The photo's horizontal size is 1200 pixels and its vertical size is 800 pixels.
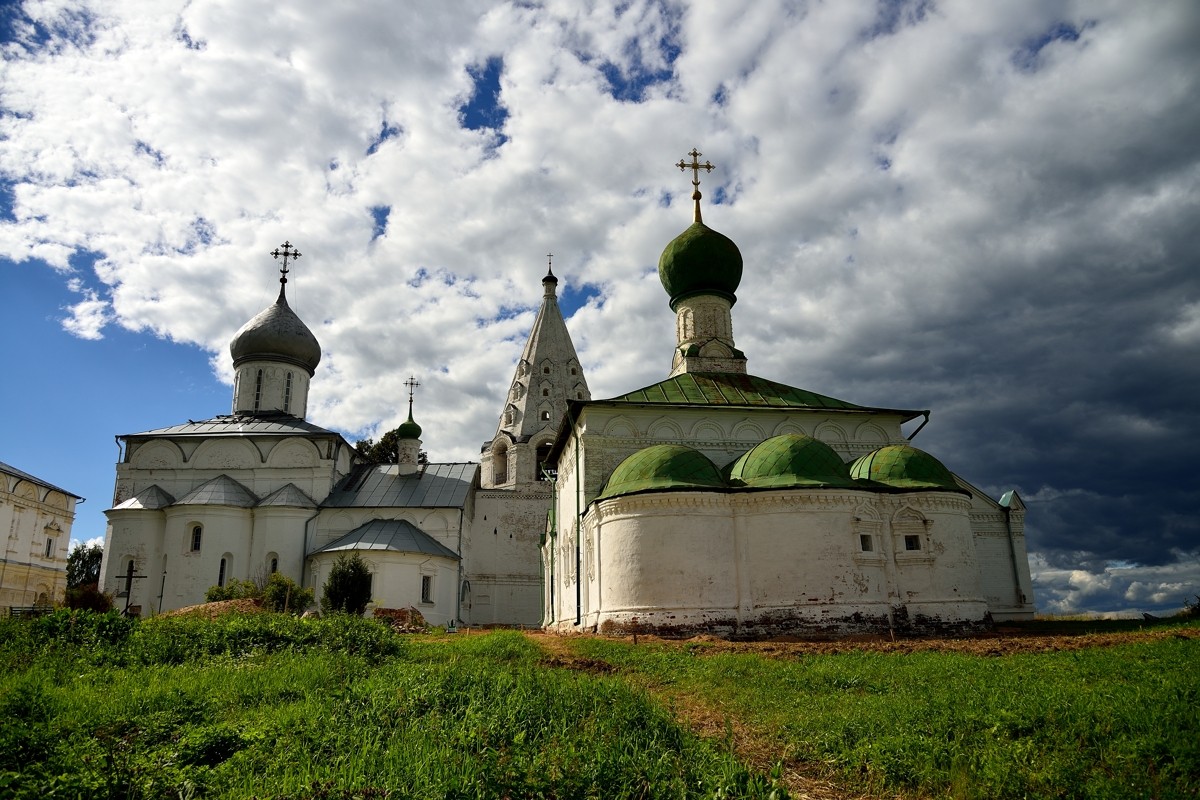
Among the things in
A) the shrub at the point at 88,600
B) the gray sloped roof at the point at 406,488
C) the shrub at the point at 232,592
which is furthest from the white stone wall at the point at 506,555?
the shrub at the point at 88,600

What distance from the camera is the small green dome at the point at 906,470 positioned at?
54.7 ft

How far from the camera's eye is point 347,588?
856 inches

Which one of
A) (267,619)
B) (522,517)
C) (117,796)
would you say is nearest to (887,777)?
(117,796)

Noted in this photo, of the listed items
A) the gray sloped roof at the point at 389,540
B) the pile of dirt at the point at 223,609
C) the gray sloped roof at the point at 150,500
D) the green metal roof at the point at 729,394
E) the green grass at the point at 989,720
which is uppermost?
the green metal roof at the point at 729,394

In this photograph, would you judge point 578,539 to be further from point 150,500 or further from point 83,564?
point 83,564

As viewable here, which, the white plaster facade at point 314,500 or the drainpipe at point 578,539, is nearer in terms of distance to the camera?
the drainpipe at point 578,539

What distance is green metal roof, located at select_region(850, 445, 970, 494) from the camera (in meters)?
16.7

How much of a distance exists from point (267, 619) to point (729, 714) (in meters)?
7.97

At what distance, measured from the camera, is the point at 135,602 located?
26250mm

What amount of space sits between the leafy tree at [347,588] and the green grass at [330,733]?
1252cm

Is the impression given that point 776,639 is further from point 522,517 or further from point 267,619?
point 522,517

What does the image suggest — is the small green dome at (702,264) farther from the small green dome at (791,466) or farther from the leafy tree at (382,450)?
the leafy tree at (382,450)

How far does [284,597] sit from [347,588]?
163cm

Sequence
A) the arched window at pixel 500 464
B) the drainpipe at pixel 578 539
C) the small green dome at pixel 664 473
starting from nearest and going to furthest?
the small green dome at pixel 664 473 → the drainpipe at pixel 578 539 → the arched window at pixel 500 464
